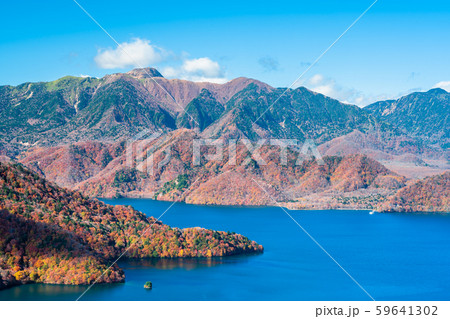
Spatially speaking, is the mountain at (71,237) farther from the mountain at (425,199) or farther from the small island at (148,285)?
the mountain at (425,199)

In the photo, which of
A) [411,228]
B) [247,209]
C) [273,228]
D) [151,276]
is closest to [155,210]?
[247,209]

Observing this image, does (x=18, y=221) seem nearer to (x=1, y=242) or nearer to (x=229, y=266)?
(x=1, y=242)

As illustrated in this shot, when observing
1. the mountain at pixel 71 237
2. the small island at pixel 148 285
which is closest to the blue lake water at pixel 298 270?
the small island at pixel 148 285

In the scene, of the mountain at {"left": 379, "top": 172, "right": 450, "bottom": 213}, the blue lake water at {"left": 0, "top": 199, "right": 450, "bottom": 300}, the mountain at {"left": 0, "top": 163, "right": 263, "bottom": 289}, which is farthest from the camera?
the mountain at {"left": 379, "top": 172, "right": 450, "bottom": 213}

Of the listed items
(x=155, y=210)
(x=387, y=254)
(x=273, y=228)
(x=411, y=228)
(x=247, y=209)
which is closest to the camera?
(x=387, y=254)

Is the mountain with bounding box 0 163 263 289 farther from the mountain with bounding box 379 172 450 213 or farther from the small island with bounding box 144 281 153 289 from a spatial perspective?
the mountain with bounding box 379 172 450 213

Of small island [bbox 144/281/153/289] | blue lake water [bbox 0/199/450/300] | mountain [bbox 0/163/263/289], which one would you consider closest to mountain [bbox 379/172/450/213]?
blue lake water [bbox 0/199/450/300]
